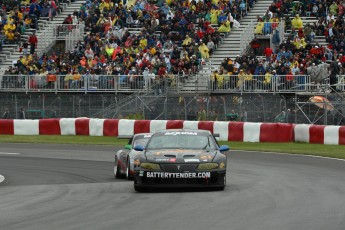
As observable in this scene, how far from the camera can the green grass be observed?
2926 centimetres

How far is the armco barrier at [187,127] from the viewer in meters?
32.5

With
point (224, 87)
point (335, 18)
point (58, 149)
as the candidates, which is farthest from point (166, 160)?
point (335, 18)

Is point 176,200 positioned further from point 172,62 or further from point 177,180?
point 172,62

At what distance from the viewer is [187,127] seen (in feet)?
115

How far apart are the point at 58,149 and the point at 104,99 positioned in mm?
6588

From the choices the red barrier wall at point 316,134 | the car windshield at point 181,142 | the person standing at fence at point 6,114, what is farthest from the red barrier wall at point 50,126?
the car windshield at point 181,142

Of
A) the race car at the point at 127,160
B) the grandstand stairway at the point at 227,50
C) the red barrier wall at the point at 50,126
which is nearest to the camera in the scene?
the race car at the point at 127,160

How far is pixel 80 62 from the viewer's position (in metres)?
45.5

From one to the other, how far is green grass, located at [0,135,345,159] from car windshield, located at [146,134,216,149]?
8.84 metres

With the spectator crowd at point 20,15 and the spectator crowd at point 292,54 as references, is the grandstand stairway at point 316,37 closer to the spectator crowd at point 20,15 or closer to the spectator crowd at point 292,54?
the spectator crowd at point 292,54

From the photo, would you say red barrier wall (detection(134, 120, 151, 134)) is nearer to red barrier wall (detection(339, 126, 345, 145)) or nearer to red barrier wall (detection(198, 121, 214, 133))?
red barrier wall (detection(198, 121, 214, 133))

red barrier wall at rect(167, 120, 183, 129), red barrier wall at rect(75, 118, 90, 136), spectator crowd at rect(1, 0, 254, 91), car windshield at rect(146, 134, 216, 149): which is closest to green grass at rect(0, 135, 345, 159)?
red barrier wall at rect(75, 118, 90, 136)

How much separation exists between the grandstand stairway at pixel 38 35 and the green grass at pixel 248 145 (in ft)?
37.2

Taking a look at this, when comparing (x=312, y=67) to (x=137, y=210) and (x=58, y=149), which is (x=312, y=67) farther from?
(x=137, y=210)
